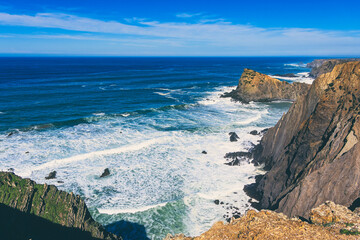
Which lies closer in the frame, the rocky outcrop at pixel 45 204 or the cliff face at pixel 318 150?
the rocky outcrop at pixel 45 204

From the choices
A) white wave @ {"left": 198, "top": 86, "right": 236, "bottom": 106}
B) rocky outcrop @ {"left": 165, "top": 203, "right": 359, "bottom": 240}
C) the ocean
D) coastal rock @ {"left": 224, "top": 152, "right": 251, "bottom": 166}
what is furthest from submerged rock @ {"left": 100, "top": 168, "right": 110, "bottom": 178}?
white wave @ {"left": 198, "top": 86, "right": 236, "bottom": 106}

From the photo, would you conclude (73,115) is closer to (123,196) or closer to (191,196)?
(123,196)

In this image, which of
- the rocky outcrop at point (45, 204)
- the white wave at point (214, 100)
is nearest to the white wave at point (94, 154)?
the rocky outcrop at point (45, 204)

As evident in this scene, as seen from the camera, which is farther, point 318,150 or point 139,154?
point 139,154

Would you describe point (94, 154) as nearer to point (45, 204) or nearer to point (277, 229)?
point (45, 204)

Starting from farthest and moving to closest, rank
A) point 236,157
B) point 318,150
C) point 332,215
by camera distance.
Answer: point 236,157
point 318,150
point 332,215

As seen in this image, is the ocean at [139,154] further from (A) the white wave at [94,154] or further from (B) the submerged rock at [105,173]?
(B) the submerged rock at [105,173]

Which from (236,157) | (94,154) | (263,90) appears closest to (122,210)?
(94,154)
